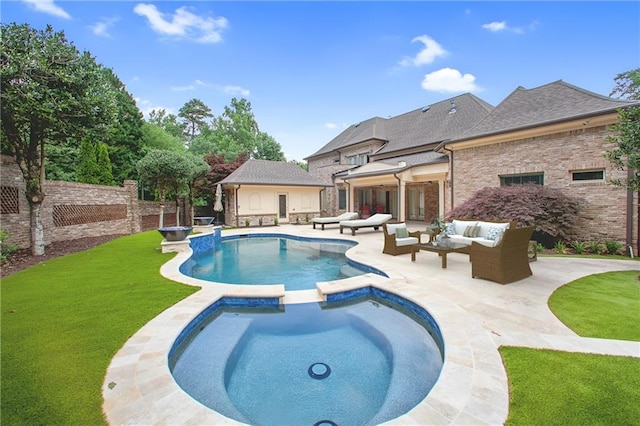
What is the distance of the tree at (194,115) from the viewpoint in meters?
45.8

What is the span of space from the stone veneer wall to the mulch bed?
1620cm

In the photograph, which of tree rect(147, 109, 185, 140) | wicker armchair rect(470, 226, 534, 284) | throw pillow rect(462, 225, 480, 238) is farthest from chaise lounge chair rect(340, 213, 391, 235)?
tree rect(147, 109, 185, 140)

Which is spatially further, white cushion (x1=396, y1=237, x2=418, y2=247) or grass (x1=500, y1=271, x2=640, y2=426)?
white cushion (x1=396, y1=237, x2=418, y2=247)

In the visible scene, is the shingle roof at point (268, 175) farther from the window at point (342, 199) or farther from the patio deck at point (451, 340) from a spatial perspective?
the patio deck at point (451, 340)

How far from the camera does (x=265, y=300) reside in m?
5.36

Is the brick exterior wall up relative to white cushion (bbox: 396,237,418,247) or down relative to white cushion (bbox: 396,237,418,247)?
up

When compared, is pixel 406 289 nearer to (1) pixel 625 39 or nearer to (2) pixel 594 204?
(2) pixel 594 204

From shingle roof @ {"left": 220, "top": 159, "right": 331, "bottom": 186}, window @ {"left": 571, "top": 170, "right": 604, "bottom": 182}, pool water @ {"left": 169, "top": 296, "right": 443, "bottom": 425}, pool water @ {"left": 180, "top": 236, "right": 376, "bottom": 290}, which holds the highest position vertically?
shingle roof @ {"left": 220, "top": 159, "right": 331, "bottom": 186}

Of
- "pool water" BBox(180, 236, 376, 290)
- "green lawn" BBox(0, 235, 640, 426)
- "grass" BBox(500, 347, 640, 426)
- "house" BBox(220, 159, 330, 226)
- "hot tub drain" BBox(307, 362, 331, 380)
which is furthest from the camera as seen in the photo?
"house" BBox(220, 159, 330, 226)

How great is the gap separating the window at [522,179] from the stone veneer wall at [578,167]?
6.9 inches

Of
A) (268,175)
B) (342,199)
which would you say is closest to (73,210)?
(268,175)

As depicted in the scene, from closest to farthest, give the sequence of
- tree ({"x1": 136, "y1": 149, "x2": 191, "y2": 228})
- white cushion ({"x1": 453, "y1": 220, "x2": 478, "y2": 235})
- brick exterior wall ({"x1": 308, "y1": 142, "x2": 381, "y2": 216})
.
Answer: white cushion ({"x1": 453, "y1": 220, "x2": 478, "y2": 235}), tree ({"x1": 136, "y1": 149, "x2": 191, "y2": 228}), brick exterior wall ({"x1": 308, "y1": 142, "x2": 381, "y2": 216})

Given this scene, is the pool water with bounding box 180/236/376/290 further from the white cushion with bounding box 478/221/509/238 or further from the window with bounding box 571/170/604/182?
the window with bounding box 571/170/604/182

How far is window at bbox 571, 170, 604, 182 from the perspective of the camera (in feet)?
29.2
